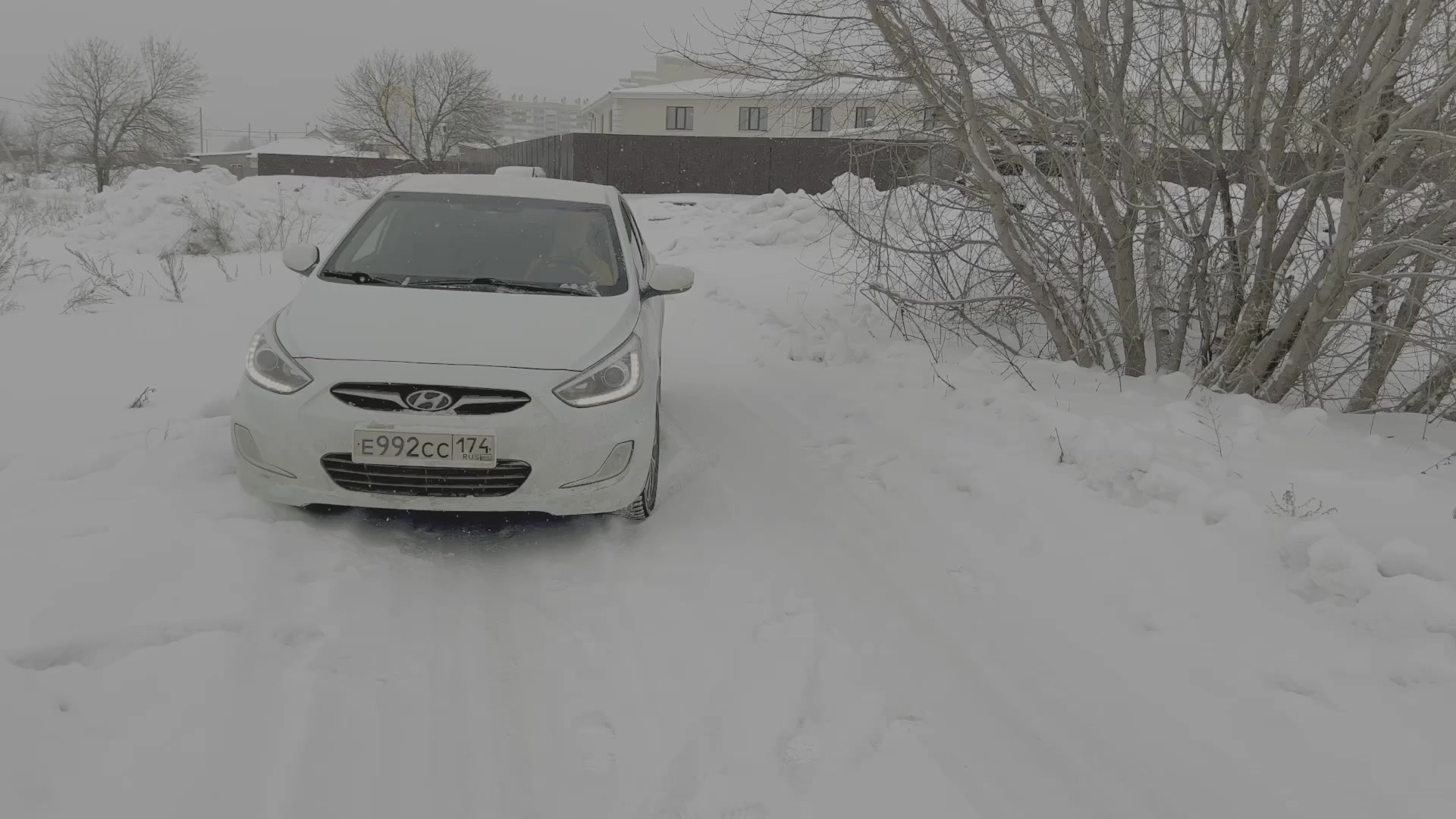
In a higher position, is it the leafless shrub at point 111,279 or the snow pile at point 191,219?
the snow pile at point 191,219

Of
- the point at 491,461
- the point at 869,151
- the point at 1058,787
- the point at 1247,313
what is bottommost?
the point at 1058,787

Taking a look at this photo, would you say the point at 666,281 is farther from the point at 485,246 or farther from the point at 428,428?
the point at 428,428

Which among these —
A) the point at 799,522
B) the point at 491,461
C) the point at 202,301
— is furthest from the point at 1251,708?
the point at 202,301

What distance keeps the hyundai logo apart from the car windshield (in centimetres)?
100

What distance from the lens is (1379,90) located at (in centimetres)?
442

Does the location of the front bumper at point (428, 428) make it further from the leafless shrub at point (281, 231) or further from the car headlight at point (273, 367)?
the leafless shrub at point (281, 231)

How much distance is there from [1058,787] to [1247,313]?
412 cm

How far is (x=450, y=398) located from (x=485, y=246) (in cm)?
153

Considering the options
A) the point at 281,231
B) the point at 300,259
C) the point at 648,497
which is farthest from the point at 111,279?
the point at 648,497

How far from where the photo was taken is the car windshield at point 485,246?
4676 mm

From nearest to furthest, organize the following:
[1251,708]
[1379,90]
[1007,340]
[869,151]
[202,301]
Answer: [1251,708]
[1379,90]
[869,151]
[1007,340]
[202,301]

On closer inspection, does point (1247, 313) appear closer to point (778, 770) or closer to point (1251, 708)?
point (1251, 708)

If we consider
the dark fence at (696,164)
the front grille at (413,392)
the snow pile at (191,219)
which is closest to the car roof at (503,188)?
the front grille at (413,392)

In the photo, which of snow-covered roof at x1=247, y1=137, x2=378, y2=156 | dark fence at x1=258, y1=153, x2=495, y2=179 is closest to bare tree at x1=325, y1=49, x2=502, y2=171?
dark fence at x1=258, y1=153, x2=495, y2=179
